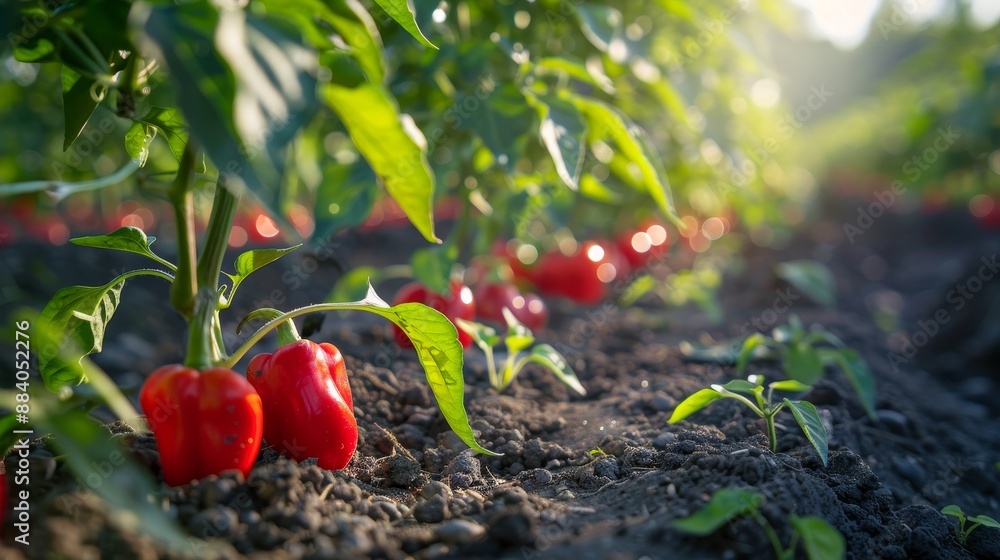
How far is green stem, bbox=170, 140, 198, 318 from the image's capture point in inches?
44.0

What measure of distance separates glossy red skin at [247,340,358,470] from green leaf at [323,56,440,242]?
45 cm

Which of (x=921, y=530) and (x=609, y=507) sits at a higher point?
(x=921, y=530)

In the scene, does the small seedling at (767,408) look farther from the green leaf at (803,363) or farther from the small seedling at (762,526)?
the green leaf at (803,363)

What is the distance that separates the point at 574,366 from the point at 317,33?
5.15ft

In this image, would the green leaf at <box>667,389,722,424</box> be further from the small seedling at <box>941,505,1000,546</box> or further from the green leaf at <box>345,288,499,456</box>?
the small seedling at <box>941,505,1000,546</box>

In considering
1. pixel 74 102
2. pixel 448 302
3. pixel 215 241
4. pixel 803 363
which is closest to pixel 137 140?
pixel 74 102

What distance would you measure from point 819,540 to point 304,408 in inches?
32.5

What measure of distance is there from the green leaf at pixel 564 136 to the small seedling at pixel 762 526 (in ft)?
2.61

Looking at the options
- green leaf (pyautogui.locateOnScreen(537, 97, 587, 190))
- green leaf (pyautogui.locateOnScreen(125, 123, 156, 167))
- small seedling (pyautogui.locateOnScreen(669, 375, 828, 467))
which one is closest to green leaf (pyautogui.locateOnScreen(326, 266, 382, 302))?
green leaf (pyautogui.locateOnScreen(537, 97, 587, 190))

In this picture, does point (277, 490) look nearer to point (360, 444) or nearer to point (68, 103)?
point (360, 444)

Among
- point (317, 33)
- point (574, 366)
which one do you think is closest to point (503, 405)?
point (574, 366)

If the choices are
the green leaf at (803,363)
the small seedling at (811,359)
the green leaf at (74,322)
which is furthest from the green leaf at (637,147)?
the green leaf at (74,322)

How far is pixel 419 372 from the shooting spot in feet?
6.79

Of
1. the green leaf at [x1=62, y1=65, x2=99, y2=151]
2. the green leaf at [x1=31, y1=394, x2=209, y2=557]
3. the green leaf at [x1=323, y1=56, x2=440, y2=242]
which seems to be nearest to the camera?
the green leaf at [x1=31, y1=394, x2=209, y2=557]
